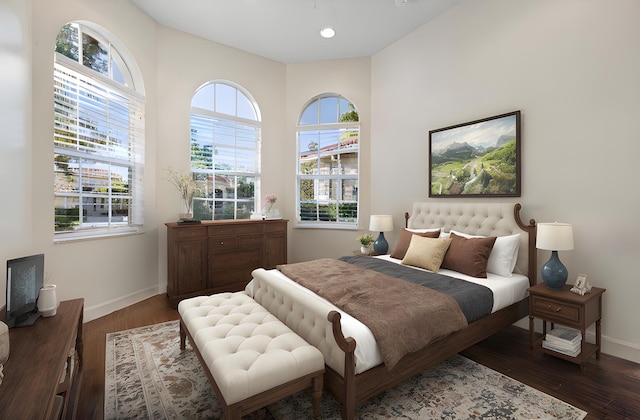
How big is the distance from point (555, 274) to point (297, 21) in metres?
4.04

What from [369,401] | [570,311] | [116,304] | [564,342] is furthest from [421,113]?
[116,304]

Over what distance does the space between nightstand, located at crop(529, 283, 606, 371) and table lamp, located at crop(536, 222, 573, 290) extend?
0.09 meters

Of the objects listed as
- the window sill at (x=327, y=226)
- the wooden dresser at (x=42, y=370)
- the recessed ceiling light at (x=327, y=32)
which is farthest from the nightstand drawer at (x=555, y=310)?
the recessed ceiling light at (x=327, y=32)

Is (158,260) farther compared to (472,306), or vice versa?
(158,260)

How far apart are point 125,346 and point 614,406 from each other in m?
3.65

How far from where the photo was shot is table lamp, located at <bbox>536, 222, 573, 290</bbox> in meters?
2.39

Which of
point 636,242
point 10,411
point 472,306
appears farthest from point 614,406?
point 10,411

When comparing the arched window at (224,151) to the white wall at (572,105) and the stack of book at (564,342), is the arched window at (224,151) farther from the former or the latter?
the stack of book at (564,342)

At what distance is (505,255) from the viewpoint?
2.86m

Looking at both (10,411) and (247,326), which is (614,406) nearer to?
(247,326)

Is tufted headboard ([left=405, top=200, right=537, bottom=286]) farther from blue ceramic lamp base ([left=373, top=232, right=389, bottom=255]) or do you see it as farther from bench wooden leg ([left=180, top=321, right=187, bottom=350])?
bench wooden leg ([left=180, top=321, right=187, bottom=350])

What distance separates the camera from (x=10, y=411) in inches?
41.3

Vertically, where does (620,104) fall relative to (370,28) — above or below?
below

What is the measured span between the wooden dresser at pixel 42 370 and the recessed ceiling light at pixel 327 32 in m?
4.00
